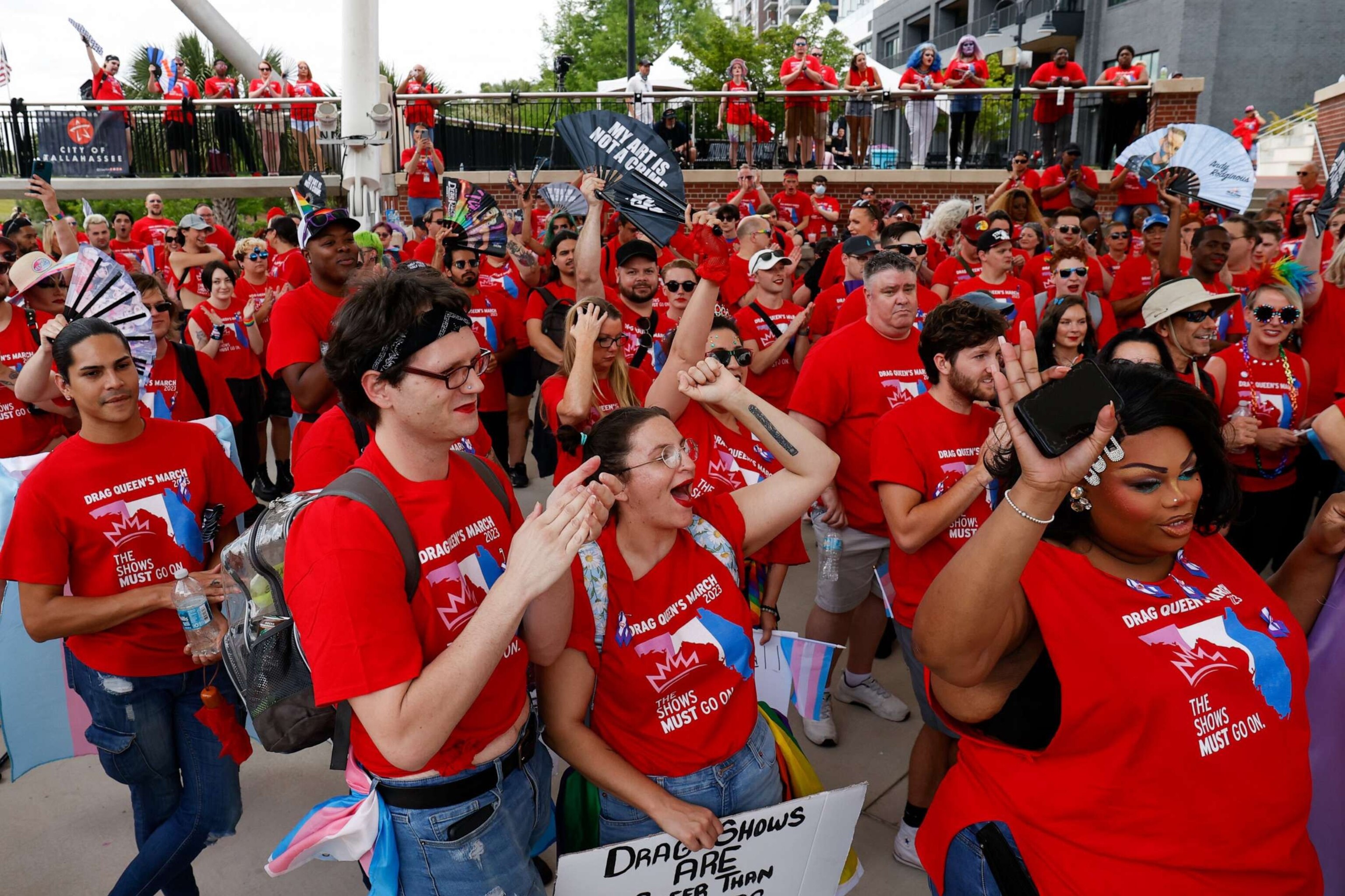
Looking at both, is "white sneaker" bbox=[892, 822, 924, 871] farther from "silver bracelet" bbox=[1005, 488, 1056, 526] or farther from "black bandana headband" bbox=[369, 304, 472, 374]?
"black bandana headband" bbox=[369, 304, 472, 374]

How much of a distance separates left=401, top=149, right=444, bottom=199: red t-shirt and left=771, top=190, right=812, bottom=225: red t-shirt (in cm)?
498

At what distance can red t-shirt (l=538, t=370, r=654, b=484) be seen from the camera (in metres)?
4.03

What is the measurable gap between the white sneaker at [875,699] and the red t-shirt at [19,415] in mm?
4130

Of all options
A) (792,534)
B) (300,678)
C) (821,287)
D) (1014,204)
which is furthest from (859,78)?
(300,678)

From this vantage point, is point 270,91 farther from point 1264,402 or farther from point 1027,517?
point 1027,517

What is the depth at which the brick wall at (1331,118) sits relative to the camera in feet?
60.3

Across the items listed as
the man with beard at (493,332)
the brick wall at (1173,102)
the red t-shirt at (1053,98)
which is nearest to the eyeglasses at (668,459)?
the man with beard at (493,332)

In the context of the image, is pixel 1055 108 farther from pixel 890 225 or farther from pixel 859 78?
pixel 890 225

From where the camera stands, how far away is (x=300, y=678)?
6.39 ft

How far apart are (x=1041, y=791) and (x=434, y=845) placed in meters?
1.30

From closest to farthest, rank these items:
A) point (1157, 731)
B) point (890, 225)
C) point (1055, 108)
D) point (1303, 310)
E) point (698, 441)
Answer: point (1157, 731) → point (698, 441) → point (1303, 310) → point (890, 225) → point (1055, 108)

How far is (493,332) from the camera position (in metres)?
7.12

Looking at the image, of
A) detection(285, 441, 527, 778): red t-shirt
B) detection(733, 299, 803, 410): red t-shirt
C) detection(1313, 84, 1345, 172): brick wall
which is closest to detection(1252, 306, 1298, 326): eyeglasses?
detection(733, 299, 803, 410): red t-shirt

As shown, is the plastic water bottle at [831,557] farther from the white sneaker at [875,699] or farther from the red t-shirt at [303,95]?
the red t-shirt at [303,95]
